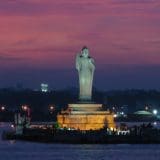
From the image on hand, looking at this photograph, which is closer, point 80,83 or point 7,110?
point 80,83

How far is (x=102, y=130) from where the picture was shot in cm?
5756

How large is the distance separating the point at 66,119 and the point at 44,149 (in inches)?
293

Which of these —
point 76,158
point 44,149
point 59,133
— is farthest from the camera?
point 59,133

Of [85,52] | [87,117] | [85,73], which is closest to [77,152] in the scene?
[87,117]

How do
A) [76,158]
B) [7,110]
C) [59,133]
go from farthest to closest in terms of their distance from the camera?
1. [7,110]
2. [59,133]
3. [76,158]

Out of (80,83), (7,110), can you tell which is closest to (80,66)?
(80,83)

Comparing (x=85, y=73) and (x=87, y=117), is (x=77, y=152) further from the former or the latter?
(x=85, y=73)

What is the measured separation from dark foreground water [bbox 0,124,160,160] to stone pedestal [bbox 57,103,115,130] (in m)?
2.93

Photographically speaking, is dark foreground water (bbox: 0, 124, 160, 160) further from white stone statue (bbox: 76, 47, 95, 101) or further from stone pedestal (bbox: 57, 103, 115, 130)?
white stone statue (bbox: 76, 47, 95, 101)

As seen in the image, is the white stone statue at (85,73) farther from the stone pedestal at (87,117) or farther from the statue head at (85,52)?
the stone pedestal at (87,117)

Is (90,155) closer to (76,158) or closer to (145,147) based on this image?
(76,158)

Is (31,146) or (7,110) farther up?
(7,110)

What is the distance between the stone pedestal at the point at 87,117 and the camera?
60812mm

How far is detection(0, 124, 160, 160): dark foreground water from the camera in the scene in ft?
158
